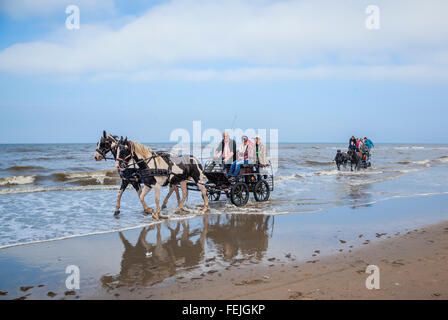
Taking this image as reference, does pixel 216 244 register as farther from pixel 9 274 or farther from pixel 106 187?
pixel 106 187

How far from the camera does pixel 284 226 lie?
8.95 metres

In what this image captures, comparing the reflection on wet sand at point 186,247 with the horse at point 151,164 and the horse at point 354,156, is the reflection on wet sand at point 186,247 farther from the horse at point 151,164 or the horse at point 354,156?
the horse at point 354,156

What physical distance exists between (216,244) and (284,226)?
91.1 inches

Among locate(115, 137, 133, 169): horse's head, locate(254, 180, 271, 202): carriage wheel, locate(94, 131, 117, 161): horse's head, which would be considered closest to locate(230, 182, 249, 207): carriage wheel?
locate(254, 180, 271, 202): carriage wheel

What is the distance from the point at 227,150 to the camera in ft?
37.2

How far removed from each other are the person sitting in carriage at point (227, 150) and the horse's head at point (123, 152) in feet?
9.52

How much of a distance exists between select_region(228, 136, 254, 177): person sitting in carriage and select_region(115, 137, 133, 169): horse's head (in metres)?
3.46

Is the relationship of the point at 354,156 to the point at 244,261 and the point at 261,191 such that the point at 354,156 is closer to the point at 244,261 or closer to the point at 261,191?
the point at 261,191

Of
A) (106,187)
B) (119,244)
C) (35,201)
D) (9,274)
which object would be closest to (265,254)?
(119,244)

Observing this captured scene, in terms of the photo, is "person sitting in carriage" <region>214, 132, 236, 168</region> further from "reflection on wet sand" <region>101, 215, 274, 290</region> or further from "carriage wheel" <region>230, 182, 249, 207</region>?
"reflection on wet sand" <region>101, 215, 274, 290</region>

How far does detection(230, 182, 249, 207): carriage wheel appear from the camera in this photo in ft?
37.8

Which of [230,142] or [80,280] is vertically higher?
[230,142]

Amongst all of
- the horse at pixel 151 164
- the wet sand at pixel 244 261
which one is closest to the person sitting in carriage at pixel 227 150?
the horse at pixel 151 164

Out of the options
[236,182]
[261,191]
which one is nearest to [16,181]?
[236,182]
